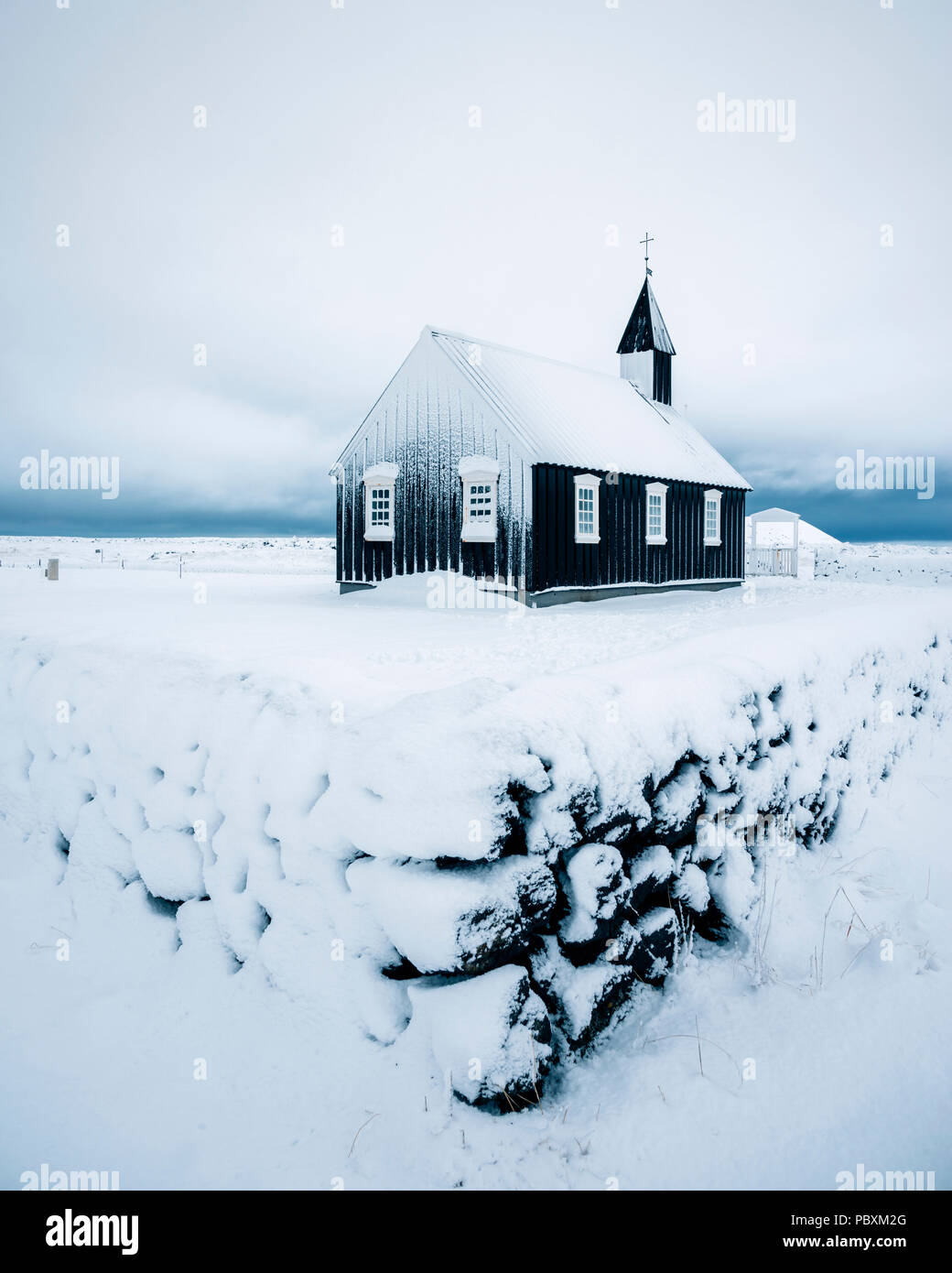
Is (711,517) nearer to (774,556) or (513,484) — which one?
(513,484)

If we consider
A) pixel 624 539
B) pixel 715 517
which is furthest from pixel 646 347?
pixel 624 539

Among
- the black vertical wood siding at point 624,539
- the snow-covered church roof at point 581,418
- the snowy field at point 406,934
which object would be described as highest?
the snow-covered church roof at point 581,418

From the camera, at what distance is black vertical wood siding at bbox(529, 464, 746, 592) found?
15758 mm

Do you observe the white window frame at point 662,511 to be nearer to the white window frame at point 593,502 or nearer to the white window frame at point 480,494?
the white window frame at point 593,502

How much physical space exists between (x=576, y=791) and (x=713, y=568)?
66.9ft

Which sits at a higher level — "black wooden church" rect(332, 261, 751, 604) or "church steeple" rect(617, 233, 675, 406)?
"church steeple" rect(617, 233, 675, 406)

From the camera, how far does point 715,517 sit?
22.4m

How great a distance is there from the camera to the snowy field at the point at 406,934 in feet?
9.63

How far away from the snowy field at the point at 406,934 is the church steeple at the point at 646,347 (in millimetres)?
20651

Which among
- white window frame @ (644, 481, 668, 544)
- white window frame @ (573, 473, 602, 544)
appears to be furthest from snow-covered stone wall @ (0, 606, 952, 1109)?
white window frame @ (644, 481, 668, 544)

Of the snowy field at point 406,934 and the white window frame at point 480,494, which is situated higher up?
the white window frame at point 480,494

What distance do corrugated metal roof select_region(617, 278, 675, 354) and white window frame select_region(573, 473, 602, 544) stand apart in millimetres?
9550

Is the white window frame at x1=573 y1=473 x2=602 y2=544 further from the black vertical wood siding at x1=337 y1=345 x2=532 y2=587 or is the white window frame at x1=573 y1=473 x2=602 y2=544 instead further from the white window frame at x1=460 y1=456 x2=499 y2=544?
the white window frame at x1=460 y1=456 x2=499 y2=544

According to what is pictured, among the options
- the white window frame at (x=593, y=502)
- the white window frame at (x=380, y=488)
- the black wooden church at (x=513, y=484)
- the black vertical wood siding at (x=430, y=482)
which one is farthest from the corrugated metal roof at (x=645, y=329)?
the white window frame at (x=380, y=488)
